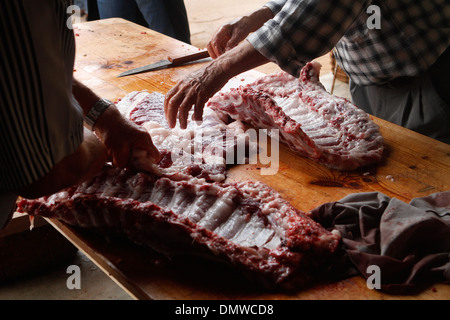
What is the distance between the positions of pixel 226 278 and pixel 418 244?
775 millimetres

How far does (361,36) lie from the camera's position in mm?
2789

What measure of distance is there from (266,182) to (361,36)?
1108 mm

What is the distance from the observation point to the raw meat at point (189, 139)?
2.45m

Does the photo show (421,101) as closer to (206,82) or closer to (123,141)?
(206,82)

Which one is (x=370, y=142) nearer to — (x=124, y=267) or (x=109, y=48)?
(x=124, y=267)

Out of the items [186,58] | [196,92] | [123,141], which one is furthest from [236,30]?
[123,141]

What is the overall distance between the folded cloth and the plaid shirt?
83 centimetres

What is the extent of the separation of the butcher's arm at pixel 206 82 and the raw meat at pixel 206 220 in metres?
0.42

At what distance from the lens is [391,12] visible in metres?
2.66

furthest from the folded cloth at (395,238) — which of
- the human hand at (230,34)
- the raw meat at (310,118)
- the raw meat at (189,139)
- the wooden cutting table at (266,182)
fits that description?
the human hand at (230,34)

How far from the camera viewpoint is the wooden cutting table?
1759 millimetres

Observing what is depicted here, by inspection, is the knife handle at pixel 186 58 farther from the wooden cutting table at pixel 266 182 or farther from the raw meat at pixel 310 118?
the raw meat at pixel 310 118
